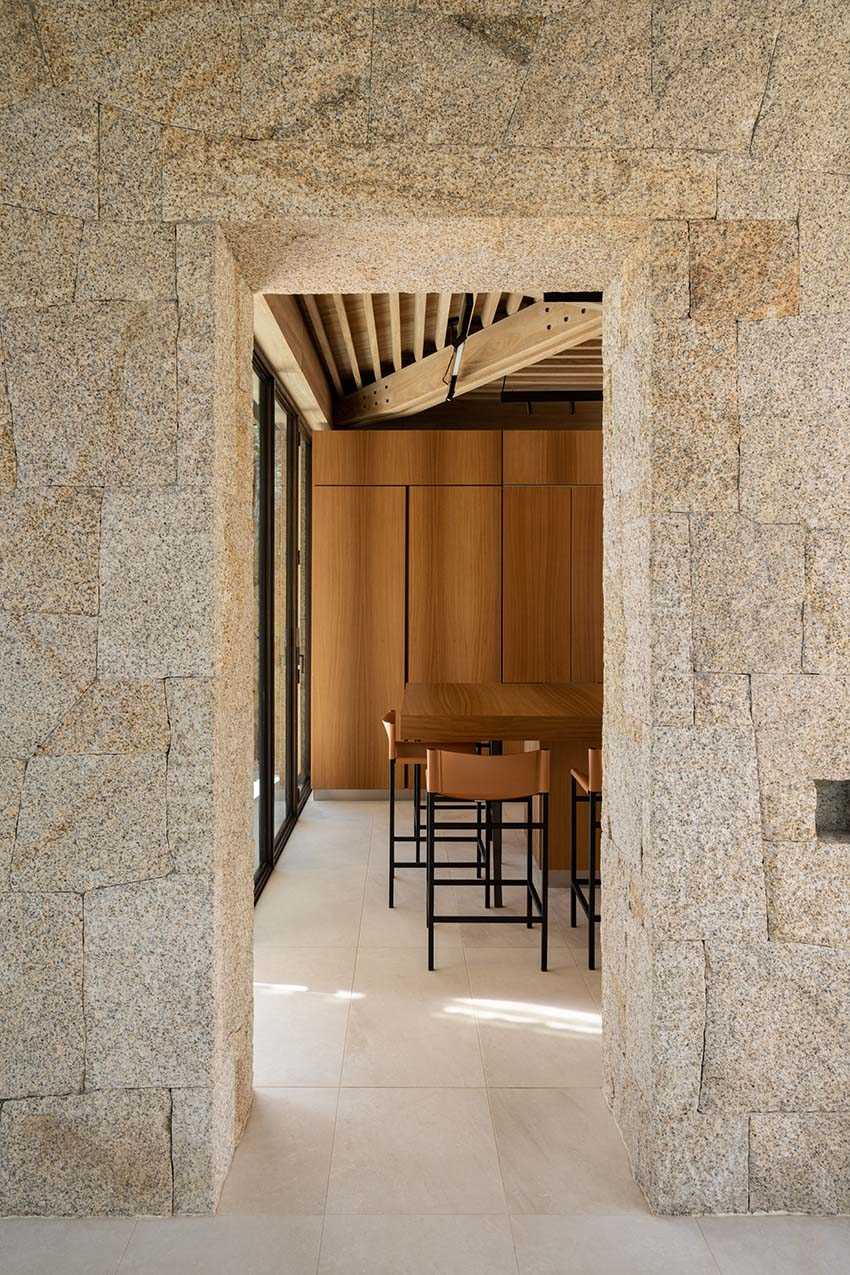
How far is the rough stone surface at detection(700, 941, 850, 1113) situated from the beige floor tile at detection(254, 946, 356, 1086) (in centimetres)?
112

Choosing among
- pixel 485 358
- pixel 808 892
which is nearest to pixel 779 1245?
pixel 808 892

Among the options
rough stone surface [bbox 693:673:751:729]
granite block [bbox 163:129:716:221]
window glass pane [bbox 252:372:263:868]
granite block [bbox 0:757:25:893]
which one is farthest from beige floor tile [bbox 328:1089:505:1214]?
granite block [bbox 163:129:716:221]

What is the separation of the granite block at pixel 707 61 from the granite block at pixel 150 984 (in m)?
1.96

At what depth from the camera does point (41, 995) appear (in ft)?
5.96

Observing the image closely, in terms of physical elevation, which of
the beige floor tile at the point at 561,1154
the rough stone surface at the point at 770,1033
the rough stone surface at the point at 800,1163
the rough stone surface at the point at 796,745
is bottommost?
the beige floor tile at the point at 561,1154

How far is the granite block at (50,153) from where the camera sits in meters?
1.77

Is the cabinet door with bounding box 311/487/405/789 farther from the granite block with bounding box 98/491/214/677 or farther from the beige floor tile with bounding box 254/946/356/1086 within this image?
the granite block with bounding box 98/491/214/677

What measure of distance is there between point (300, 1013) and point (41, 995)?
1147mm

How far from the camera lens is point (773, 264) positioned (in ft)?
5.96

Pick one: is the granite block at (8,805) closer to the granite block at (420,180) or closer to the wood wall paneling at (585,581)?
the granite block at (420,180)

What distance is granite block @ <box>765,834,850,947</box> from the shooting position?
1.82m

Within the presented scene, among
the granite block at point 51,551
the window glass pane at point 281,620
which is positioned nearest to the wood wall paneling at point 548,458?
the window glass pane at point 281,620

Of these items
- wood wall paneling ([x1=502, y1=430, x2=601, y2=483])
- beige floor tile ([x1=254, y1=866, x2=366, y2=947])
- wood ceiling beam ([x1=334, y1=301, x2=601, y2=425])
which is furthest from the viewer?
wood wall paneling ([x1=502, y1=430, x2=601, y2=483])

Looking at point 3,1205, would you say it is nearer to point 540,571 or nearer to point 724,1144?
point 724,1144
